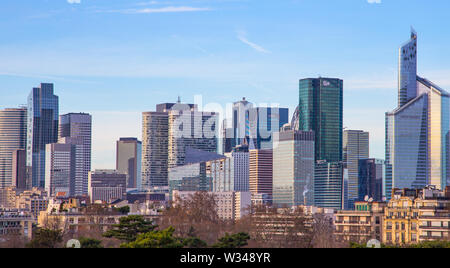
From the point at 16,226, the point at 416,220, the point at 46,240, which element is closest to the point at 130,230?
the point at 46,240

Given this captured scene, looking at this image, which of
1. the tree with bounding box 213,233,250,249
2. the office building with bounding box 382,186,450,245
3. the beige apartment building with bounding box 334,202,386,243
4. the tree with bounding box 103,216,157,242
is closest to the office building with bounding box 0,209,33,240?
the tree with bounding box 103,216,157,242

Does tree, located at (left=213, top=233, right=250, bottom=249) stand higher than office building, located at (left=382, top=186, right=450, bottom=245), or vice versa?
office building, located at (left=382, top=186, right=450, bottom=245)

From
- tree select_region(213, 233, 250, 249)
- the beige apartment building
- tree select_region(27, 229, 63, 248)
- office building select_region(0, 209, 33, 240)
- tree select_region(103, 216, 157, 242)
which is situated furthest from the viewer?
office building select_region(0, 209, 33, 240)

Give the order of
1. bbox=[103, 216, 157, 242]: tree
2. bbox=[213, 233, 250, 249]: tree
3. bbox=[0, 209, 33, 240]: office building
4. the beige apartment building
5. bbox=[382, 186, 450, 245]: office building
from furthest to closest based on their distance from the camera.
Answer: bbox=[0, 209, 33, 240]: office building < the beige apartment building < bbox=[382, 186, 450, 245]: office building < bbox=[213, 233, 250, 249]: tree < bbox=[103, 216, 157, 242]: tree

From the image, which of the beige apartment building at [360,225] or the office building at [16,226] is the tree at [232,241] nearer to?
the beige apartment building at [360,225]

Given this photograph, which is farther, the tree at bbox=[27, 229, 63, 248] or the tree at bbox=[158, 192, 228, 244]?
the tree at bbox=[158, 192, 228, 244]

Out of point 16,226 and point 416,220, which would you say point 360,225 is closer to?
point 416,220

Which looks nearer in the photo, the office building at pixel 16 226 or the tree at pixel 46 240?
the tree at pixel 46 240

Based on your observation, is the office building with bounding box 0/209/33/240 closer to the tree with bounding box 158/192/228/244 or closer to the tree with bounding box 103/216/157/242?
the tree with bounding box 158/192/228/244

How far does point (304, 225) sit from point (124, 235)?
100 ft

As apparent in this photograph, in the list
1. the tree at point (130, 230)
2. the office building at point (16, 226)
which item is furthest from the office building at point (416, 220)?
the office building at point (16, 226)
